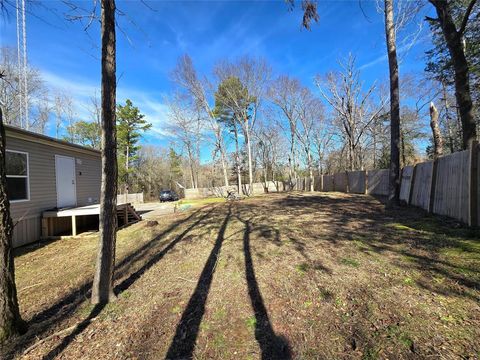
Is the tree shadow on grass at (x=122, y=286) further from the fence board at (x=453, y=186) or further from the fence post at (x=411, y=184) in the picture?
the fence post at (x=411, y=184)

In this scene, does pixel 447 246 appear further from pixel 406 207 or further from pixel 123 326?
pixel 123 326

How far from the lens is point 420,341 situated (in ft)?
6.76

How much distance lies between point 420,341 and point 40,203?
1008 centimetres

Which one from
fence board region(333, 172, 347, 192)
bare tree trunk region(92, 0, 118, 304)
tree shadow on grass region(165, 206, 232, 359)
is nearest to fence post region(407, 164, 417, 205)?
tree shadow on grass region(165, 206, 232, 359)

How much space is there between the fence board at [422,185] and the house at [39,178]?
1020cm

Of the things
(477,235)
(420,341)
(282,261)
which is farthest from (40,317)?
(477,235)

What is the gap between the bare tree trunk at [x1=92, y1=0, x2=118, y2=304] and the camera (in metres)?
3.37

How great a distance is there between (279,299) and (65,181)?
9.65 metres

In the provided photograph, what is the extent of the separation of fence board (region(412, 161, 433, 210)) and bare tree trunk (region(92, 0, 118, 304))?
23.6 ft

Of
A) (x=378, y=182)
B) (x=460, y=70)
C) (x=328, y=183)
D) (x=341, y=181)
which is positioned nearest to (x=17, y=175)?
(x=460, y=70)

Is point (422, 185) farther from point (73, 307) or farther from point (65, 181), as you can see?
point (65, 181)

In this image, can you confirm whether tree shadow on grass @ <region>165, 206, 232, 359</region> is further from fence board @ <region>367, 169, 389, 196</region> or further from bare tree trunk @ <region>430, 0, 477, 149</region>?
fence board @ <region>367, 169, 389, 196</region>

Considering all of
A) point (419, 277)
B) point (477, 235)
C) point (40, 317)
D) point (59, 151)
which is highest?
point (59, 151)

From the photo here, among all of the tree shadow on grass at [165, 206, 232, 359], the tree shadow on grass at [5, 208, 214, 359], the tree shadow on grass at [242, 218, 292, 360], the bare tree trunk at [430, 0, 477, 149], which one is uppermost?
the bare tree trunk at [430, 0, 477, 149]
